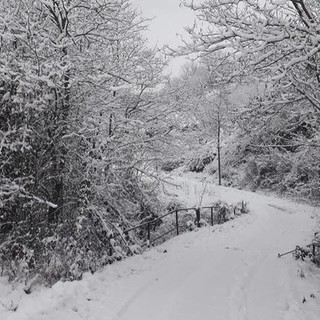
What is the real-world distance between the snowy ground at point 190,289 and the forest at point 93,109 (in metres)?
0.61

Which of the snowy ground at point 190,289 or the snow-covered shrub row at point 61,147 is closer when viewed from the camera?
the snowy ground at point 190,289

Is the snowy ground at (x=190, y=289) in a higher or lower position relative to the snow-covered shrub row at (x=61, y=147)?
lower

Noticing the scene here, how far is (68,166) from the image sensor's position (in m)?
8.64

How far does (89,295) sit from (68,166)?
328cm

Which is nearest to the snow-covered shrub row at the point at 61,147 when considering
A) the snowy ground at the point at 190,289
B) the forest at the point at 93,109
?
the forest at the point at 93,109

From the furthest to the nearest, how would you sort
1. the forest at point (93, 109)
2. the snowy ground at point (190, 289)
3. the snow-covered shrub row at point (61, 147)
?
1. the snow-covered shrub row at point (61, 147)
2. the forest at point (93, 109)
3. the snowy ground at point (190, 289)

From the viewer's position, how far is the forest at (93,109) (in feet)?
20.8

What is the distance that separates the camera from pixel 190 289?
24.3ft

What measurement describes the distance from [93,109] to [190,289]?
5147 mm

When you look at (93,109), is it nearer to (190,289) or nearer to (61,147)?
(61,147)

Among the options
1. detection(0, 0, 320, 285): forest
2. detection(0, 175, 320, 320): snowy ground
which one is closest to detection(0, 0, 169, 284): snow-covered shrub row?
detection(0, 0, 320, 285): forest

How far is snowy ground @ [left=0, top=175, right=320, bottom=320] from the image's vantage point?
5.87m

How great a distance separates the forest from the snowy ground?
61 cm

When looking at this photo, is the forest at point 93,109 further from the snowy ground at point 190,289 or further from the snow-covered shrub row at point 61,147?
the snowy ground at point 190,289
